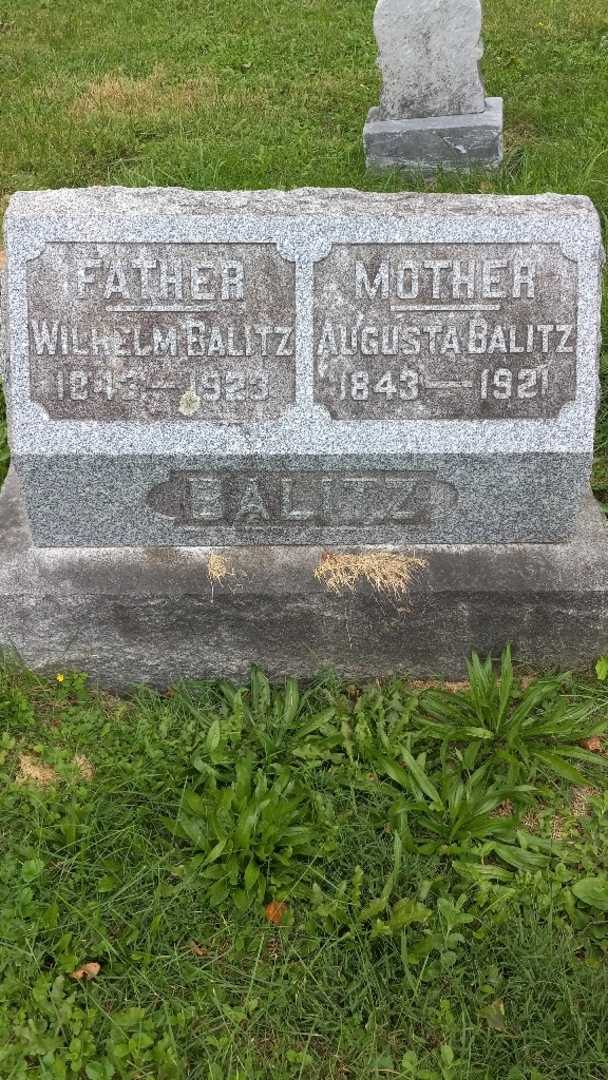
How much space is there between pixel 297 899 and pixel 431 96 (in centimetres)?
528

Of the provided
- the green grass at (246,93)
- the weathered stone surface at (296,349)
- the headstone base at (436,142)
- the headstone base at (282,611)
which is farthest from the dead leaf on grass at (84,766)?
the headstone base at (436,142)

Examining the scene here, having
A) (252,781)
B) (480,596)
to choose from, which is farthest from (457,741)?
(252,781)

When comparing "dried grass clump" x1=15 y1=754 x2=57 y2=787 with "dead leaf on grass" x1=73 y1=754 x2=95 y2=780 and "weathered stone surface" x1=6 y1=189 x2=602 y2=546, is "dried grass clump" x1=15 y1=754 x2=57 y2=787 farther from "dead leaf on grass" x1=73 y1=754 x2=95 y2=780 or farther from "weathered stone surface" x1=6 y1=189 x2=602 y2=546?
"weathered stone surface" x1=6 y1=189 x2=602 y2=546

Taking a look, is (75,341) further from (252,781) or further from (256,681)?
(252,781)

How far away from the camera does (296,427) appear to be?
2934 mm

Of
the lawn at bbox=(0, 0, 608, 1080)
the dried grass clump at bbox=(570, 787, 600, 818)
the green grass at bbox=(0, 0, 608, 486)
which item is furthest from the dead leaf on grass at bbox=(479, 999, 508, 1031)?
the green grass at bbox=(0, 0, 608, 486)

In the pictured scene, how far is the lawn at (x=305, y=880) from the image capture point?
7.43 feet

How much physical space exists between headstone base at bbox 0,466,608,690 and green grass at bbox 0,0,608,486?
145cm

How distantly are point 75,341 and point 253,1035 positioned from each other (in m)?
1.85

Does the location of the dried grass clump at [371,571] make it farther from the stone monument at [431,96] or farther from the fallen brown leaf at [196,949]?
the stone monument at [431,96]

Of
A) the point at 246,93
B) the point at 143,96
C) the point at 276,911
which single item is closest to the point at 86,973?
the point at 276,911

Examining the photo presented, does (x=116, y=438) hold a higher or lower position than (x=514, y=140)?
lower

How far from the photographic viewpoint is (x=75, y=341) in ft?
9.43

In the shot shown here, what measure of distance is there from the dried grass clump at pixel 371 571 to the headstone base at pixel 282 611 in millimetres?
20
